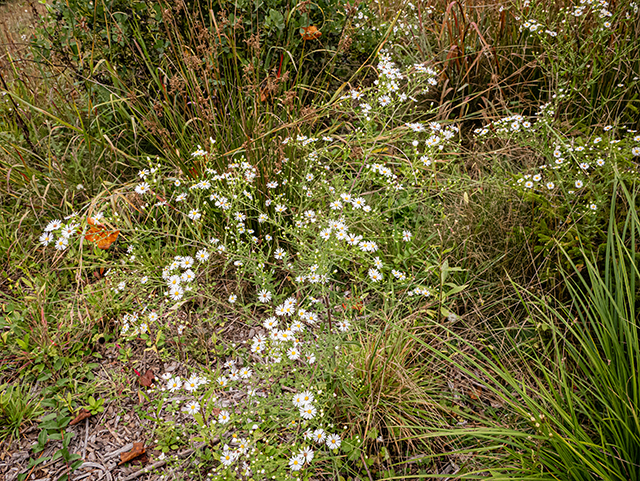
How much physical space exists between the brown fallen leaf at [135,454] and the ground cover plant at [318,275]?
0.05ft

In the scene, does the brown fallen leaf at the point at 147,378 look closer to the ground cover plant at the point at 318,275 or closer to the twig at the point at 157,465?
the ground cover plant at the point at 318,275

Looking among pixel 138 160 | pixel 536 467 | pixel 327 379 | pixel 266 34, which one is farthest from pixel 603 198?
pixel 138 160

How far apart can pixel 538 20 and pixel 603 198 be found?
1892 mm

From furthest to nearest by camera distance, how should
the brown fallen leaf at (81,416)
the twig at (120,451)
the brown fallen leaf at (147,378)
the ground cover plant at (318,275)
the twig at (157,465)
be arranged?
1. the brown fallen leaf at (147,378)
2. the brown fallen leaf at (81,416)
3. the twig at (120,451)
4. the twig at (157,465)
5. the ground cover plant at (318,275)

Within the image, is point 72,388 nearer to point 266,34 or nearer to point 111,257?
point 111,257

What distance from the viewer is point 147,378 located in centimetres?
225

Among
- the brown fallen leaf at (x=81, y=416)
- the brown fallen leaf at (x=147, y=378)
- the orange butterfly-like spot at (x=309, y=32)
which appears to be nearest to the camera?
the brown fallen leaf at (x=81, y=416)

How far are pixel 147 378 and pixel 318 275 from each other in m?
1.21

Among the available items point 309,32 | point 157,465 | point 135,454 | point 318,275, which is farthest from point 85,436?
point 309,32

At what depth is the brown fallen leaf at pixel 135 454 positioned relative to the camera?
6.29ft

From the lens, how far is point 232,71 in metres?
3.21

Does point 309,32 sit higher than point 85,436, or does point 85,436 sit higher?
point 309,32

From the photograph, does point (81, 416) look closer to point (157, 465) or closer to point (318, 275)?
point (157, 465)

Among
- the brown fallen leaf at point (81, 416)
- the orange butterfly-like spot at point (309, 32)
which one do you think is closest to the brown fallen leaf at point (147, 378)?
the brown fallen leaf at point (81, 416)
